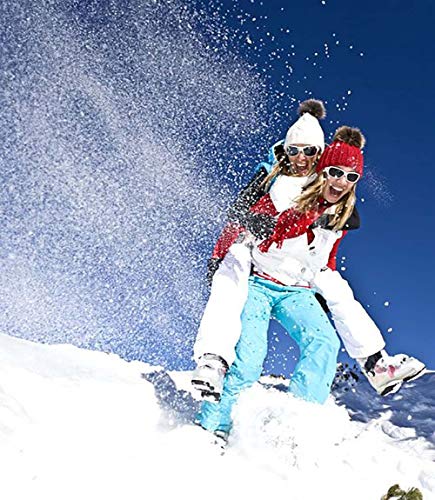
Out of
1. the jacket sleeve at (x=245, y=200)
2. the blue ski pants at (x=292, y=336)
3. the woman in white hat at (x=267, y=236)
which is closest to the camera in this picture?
the blue ski pants at (x=292, y=336)

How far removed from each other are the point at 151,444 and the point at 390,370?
199 centimetres

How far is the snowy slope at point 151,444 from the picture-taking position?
80.9 inches

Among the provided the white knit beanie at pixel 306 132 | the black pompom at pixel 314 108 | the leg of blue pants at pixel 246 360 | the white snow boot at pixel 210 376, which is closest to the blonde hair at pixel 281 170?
the white knit beanie at pixel 306 132

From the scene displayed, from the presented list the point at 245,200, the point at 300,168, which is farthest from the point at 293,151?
the point at 245,200

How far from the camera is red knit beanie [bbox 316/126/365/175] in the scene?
12.9 ft

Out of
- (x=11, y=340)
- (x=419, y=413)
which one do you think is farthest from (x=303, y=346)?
(x=419, y=413)

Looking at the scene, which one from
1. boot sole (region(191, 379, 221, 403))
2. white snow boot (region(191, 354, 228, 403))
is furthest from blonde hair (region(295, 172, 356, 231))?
boot sole (region(191, 379, 221, 403))

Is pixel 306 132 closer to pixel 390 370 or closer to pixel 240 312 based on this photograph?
pixel 240 312

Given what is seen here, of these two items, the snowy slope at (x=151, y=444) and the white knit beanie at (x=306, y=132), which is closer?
the snowy slope at (x=151, y=444)

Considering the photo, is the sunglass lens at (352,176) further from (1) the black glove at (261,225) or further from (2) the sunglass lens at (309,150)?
(1) the black glove at (261,225)

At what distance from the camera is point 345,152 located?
3.96 meters

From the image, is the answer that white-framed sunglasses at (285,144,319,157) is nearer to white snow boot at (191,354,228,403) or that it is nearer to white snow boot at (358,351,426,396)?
white snow boot at (358,351,426,396)

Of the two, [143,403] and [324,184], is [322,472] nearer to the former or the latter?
[143,403]

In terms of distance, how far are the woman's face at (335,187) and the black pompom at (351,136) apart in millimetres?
363
